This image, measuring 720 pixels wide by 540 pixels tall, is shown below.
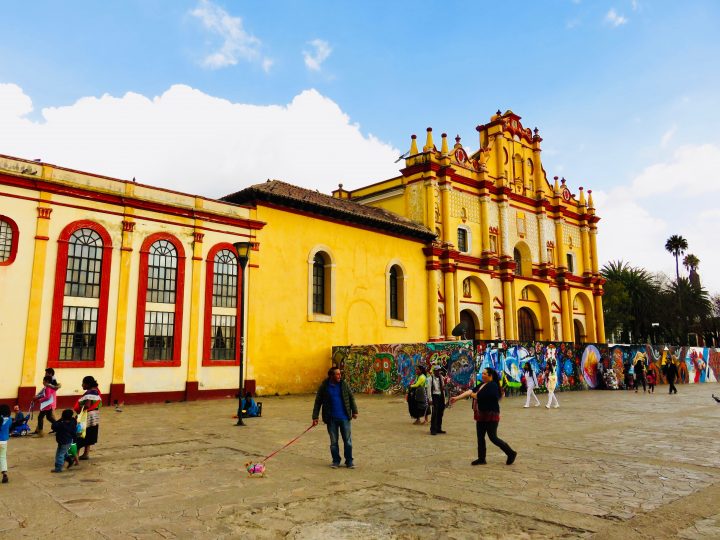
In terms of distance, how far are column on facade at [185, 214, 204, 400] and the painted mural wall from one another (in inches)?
225

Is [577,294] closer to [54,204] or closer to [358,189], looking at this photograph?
[358,189]

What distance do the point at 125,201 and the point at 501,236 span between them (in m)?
22.3

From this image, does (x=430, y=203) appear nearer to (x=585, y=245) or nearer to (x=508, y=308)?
(x=508, y=308)

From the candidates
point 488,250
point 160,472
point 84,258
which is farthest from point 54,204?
point 488,250

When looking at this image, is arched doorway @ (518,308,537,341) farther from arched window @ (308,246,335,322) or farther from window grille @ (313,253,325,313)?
window grille @ (313,253,325,313)

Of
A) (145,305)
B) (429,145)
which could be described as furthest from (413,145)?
(145,305)

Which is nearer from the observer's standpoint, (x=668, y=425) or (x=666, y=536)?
(x=666, y=536)

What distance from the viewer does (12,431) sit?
431 inches

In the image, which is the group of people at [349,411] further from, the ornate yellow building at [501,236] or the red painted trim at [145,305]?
the ornate yellow building at [501,236]

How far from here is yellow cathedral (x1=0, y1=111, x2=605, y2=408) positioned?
53.3 ft

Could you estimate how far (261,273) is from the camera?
21281mm

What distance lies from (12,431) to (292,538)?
29.8 feet

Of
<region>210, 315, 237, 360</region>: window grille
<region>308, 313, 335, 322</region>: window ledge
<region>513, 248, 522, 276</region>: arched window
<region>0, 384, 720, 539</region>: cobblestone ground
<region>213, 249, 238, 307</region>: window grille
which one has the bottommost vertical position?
<region>0, 384, 720, 539</region>: cobblestone ground

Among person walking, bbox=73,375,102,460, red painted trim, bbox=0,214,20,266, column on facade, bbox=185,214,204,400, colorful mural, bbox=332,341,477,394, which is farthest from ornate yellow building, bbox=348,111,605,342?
person walking, bbox=73,375,102,460
